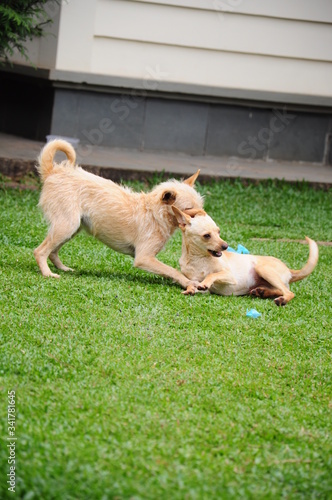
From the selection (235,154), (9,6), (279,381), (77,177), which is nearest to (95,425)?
(279,381)

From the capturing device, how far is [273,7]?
11859 millimetres

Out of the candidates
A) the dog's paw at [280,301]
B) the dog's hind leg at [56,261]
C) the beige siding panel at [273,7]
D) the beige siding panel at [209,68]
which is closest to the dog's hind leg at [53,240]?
the dog's hind leg at [56,261]

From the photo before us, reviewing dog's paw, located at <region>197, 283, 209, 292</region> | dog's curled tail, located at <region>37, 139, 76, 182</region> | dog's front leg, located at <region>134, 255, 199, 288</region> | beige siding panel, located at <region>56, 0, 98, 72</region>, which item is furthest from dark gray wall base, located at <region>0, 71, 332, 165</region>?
dog's paw, located at <region>197, 283, 209, 292</region>

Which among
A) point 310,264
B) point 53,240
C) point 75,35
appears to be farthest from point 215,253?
point 75,35

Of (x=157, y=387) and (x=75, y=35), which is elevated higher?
(x=75, y=35)

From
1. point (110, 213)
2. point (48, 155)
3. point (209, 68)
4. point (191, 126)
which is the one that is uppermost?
point (209, 68)

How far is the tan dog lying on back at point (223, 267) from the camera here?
5.87 meters

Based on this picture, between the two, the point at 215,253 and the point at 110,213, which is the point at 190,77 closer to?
the point at 110,213

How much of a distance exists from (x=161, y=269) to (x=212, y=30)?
21.7 feet

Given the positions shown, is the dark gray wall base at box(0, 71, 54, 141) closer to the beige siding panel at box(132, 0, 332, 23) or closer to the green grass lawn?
the beige siding panel at box(132, 0, 332, 23)

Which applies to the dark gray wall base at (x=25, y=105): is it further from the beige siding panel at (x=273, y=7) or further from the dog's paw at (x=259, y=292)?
the dog's paw at (x=259, y=292)

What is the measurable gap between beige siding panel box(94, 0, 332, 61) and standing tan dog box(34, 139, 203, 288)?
17.9 feet

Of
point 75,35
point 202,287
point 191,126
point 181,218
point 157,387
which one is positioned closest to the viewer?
point 157,387

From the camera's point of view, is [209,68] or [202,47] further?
[209,68]
